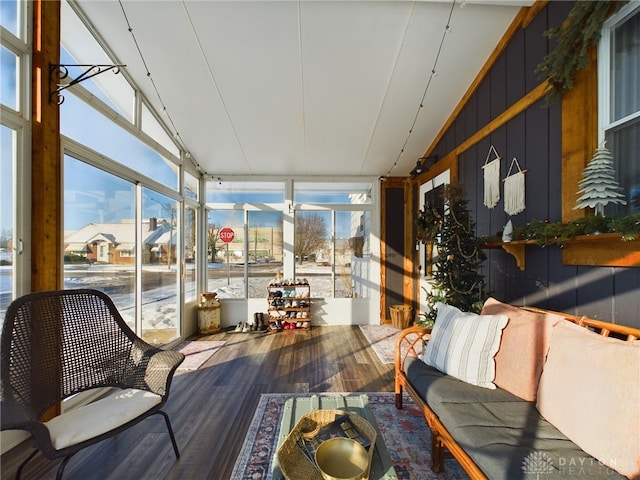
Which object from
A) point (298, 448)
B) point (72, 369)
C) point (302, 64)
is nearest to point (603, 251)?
point (298, 448)

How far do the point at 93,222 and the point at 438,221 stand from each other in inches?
135

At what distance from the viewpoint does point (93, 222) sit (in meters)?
2.50

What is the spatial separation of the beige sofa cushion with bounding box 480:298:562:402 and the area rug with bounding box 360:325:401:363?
5.55ft

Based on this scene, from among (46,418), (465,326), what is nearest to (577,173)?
(465,326)

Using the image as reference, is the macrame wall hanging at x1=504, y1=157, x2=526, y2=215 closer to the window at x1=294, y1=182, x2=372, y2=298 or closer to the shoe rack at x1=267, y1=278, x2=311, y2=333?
the window at x1=294, y1=182, x2=372, y2=298

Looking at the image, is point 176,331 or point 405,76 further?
point 176,331

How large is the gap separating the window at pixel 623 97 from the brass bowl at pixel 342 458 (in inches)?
83.2

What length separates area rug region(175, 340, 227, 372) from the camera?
318 cm

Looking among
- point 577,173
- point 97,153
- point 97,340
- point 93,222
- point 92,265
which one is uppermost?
point 97,153

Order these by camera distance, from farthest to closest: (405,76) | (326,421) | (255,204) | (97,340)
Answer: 1. (255,204)
2. (405,76)
3. (97,340)
4. (326,421)

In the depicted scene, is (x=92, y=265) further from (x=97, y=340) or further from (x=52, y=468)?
(x=52, y=468)

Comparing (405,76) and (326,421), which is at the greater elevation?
(405,76)

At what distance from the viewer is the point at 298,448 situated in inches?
50.1

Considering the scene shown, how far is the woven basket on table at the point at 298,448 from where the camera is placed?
114 cm
